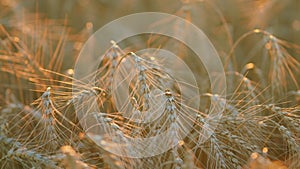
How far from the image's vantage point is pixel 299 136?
1.37 meters

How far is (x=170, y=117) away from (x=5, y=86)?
786mm

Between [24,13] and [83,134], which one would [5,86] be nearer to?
[24,13]

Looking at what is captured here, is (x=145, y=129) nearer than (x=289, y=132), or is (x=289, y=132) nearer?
(x=289, y=132)

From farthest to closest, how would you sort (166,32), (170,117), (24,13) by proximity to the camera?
(24,13), (166,32), (170,117)

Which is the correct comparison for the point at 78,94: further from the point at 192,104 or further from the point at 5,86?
the point at 5,86

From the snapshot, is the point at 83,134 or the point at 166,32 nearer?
the point at 83,134

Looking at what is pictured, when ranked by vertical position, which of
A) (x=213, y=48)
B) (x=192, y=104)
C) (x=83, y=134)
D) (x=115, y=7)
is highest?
(x=115, y=7)

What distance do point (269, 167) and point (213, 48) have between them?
0.82 meters

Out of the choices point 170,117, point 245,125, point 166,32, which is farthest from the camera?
point 166,32

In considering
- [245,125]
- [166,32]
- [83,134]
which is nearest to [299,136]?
[245,125]

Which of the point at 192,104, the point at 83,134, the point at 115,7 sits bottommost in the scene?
the point at 83,134

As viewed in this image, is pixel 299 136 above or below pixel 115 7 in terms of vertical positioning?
below

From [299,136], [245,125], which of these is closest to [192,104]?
[245,125]

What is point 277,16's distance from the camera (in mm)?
2244
